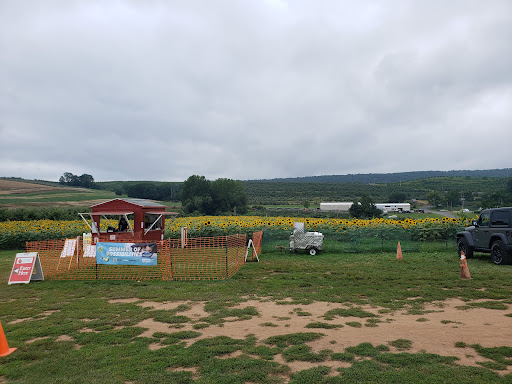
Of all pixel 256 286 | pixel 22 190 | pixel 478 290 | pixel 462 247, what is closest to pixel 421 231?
pixel 462 247

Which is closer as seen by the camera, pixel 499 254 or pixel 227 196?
pixel 499 254

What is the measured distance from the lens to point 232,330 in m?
7.36

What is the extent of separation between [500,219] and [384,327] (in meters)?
10.9

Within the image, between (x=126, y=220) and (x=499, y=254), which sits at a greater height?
(x=126, y=220)

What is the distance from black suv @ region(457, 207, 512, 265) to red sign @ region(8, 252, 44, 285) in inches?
682

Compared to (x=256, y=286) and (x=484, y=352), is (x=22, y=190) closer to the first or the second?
(x=256, y=286)

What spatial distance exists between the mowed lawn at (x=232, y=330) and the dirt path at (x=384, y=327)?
0.22 ft

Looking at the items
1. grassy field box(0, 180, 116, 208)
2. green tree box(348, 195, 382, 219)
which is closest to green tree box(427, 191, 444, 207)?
green tree box(348, 195, 382, 219)

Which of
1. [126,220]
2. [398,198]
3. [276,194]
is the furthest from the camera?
[276,194]

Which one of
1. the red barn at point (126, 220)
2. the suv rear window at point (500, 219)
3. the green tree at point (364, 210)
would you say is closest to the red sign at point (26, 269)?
the red barn at point (126, 220)

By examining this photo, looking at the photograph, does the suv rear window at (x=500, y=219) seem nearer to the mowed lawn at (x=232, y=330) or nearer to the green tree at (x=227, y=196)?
the mowed lawn at (x=232, y=330)

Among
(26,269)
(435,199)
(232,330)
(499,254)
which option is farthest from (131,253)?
(435,199)

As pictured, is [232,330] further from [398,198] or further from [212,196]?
[398,198]

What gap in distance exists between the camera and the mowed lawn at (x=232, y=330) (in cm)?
530
